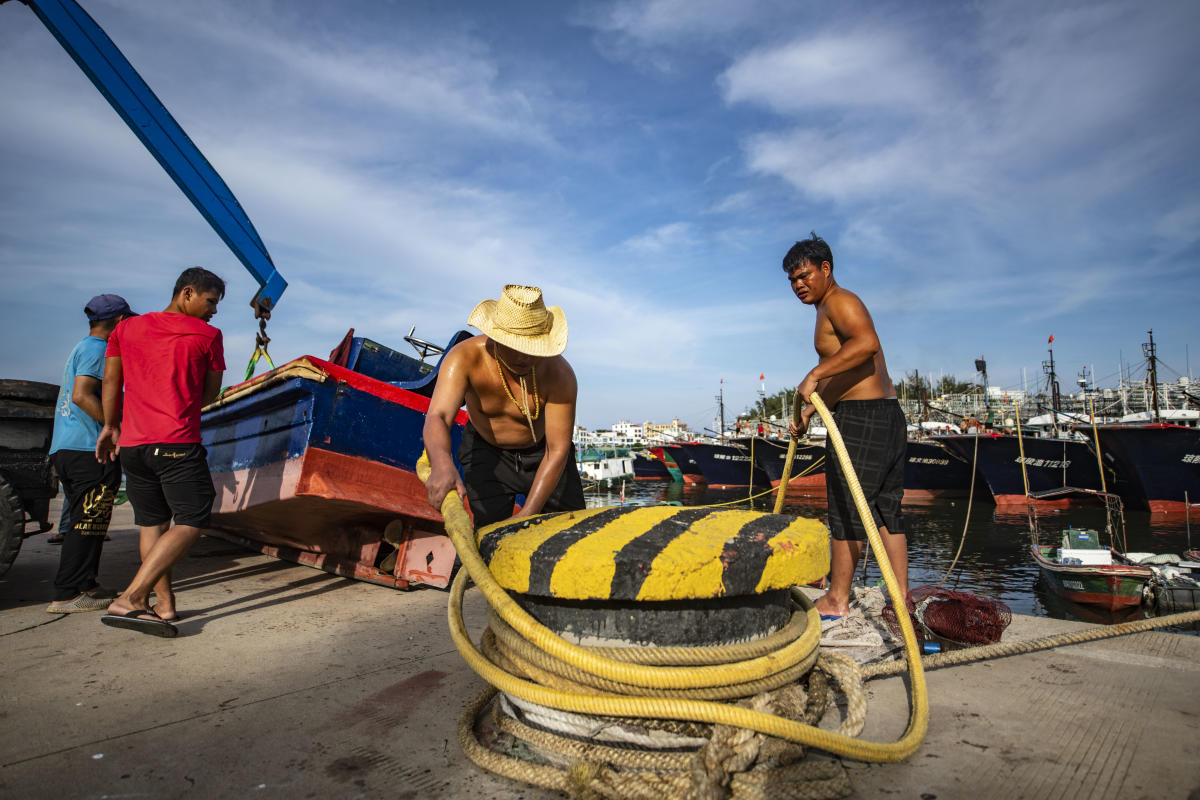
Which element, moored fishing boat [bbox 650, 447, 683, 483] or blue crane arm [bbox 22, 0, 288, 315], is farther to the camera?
moored fishing boat [bbox 650, 447, 683, 483]

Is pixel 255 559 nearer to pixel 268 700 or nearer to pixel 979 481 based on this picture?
pixel 268 700

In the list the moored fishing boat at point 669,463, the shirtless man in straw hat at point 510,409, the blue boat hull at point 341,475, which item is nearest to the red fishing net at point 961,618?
the shirtless man in straw hat at point 510,409

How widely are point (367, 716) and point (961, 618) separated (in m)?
2.54

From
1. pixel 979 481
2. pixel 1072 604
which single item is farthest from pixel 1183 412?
pixel 1072 604

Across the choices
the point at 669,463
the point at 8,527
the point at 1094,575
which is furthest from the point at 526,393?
the point at 669,463

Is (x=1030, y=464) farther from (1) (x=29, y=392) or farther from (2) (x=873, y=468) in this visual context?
(1) (x=29, y=392)

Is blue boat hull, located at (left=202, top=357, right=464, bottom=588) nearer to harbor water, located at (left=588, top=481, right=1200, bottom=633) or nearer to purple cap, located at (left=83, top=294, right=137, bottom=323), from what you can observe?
purple cap, located at (left=83, top=294, right=137, bottom=323)

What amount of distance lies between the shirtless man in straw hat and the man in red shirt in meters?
1.42

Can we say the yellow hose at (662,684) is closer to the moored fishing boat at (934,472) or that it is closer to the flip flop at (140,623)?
the flip flop at (140,623)

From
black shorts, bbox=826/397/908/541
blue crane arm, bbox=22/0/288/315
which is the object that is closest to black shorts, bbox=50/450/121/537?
blue crane arm, bbox=22/0/288/315

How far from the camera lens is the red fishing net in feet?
8.94

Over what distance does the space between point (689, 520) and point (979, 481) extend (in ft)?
94.3

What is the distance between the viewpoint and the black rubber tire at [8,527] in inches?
131

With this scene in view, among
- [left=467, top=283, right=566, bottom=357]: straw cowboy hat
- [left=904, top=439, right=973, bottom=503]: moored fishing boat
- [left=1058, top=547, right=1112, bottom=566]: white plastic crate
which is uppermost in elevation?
[left=467, top=283, right=566, bottom=357]: straw cowboy hat
